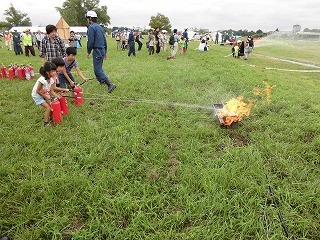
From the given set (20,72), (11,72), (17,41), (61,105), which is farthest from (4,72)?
(17,41)

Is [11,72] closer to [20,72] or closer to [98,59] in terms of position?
[20,72]

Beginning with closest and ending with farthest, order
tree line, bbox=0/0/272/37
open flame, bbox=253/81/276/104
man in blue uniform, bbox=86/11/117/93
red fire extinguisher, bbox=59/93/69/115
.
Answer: red fire extinguisher, bbox=59/93/69/115, man in blue uniform, bbox=86/11/117/93, open flame, bbox=253/81/276/104, tree line, bbox=0/0/272/37

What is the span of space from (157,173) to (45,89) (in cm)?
293

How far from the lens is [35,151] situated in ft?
11.9

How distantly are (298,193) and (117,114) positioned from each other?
376 cm

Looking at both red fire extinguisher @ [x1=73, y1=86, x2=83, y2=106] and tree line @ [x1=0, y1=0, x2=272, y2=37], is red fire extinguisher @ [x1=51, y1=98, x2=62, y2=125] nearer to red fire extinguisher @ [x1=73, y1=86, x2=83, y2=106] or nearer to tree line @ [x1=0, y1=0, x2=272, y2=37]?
red fire extinguisher @ [x1=73, y1=86, x2=83, y2=106]

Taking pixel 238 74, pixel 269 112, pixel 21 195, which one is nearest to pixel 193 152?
pixel 21 195

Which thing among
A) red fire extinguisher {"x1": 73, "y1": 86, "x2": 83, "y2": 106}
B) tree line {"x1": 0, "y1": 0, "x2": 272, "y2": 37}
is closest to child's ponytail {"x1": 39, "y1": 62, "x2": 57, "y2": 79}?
red fire extinguisher {"x1": 73, "y1": 86, "x2": 83, "y2": 106}

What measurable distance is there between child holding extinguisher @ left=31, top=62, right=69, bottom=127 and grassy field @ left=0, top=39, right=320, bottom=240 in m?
0.40

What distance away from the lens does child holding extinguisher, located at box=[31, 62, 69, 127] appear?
4312 mm

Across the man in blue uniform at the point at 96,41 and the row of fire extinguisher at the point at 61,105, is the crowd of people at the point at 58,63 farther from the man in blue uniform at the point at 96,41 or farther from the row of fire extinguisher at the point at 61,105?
the row of fire extinguisher at the point at 61,105

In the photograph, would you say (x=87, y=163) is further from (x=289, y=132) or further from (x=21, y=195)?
(x=289, y=132)

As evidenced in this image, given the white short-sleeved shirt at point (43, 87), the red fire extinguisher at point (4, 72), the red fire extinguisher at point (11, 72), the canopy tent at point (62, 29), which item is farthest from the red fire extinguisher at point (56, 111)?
the canopy tent at point (62, 29)

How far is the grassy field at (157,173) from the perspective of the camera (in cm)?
242
